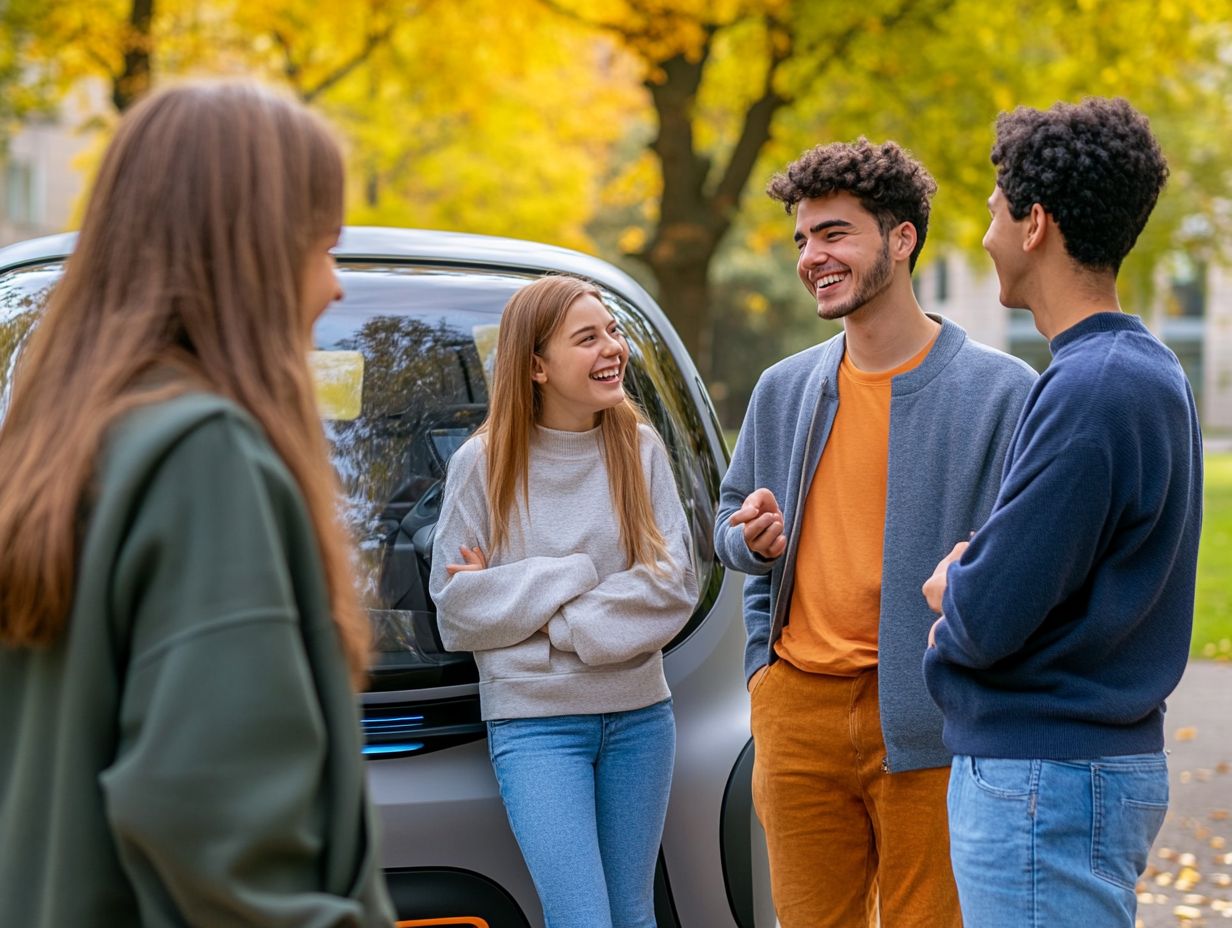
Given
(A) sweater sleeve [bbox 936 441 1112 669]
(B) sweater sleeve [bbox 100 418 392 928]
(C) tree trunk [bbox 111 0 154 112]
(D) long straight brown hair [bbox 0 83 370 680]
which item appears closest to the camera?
(B) sweater sleeve [bbox 100 418 392 928]

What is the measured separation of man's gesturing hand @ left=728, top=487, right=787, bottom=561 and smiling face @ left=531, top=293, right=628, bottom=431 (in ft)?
1.29

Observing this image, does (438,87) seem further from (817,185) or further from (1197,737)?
(817,185)

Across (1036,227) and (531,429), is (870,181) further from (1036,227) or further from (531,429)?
(531,429)

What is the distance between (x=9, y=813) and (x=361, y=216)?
19.4m

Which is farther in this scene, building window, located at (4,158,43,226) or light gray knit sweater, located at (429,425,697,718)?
building window, located at (4,158,43,226)

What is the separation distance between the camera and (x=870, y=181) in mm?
3078

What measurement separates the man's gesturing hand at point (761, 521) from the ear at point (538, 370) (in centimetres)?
51

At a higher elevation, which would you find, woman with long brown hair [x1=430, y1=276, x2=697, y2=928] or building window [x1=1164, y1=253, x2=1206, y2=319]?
woman with long brown hair [x1=430, y1=276, x2=697, y2=928]

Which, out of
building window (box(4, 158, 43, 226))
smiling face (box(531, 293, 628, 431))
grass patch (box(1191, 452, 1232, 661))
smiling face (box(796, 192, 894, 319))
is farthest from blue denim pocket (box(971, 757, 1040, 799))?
building window (box(4, 158, 43, 226))

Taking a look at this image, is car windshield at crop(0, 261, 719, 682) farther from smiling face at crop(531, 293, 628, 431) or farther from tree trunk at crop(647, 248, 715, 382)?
tree trunk at crop(647, 248, 715, 382)

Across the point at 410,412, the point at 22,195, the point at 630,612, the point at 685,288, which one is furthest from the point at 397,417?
the point at 22,195

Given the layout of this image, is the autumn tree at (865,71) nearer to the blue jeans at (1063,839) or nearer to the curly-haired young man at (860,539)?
the curly-haired young man at (860,539)

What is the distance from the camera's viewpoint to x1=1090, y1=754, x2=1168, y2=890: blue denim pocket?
2318 millimetres

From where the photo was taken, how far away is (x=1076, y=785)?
2.32m
